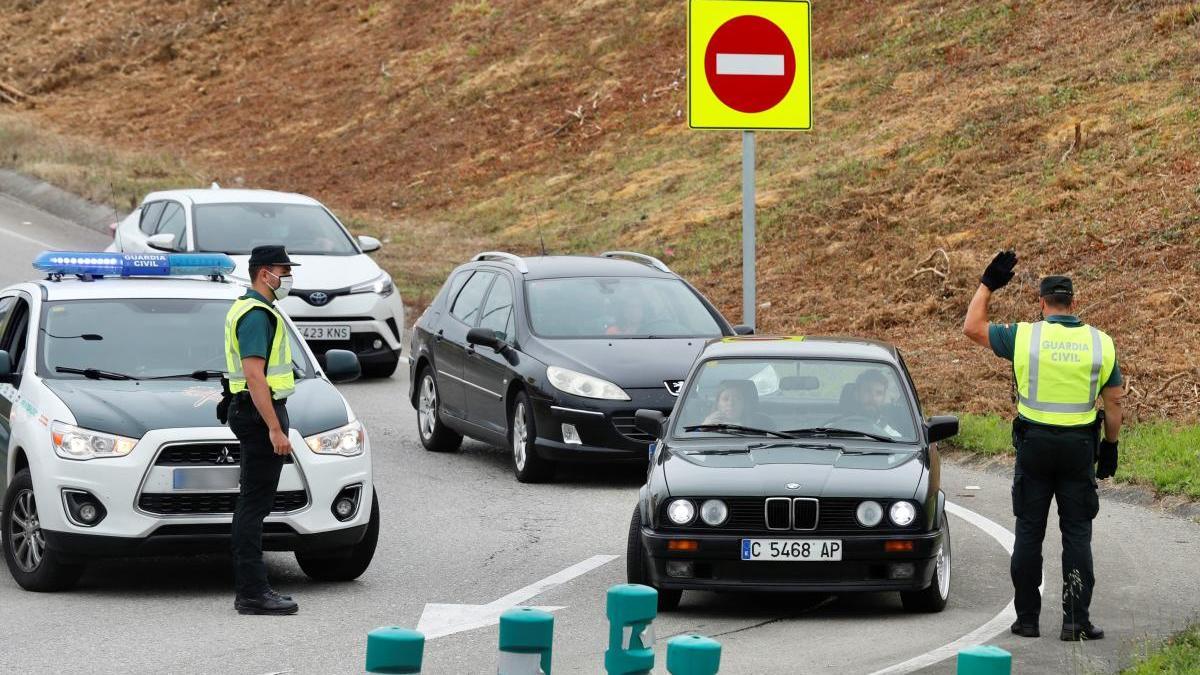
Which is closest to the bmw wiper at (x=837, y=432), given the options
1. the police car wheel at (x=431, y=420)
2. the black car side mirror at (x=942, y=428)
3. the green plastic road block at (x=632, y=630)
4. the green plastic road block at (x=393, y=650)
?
the black car side mirror at (x=942, y=428)

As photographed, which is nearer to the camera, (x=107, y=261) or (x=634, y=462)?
(x=107, y=261)

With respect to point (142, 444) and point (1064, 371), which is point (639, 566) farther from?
point (142, 444)

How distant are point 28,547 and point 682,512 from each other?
3.45 metres

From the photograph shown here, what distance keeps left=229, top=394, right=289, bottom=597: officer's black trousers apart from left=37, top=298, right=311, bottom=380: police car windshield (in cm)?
138

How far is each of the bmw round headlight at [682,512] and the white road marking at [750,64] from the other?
4.55m

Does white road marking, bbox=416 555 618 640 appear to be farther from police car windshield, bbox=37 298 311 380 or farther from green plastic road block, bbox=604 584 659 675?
green plastic road block, bbox=604 584 659 675

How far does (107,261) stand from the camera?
11500 mm

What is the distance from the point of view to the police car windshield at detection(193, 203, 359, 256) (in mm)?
19188

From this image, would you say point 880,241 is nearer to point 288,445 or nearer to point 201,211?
point 201,211

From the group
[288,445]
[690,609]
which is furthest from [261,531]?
[690,609]

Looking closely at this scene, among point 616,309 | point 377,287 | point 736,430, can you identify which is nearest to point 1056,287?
point 736,430

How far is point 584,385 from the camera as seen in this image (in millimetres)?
13438

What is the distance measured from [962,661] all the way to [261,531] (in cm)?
A: 512

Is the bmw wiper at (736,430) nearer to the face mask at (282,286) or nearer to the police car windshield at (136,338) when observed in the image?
the face mask at (282,286)
